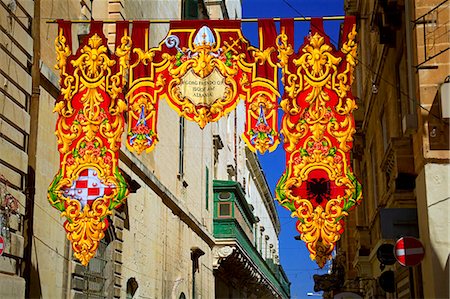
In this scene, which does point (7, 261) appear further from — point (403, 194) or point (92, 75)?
point (403, 194)

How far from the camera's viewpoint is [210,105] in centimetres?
1052

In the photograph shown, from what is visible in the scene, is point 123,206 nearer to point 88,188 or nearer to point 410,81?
point 88,188

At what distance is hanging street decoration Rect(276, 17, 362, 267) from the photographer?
388 inches

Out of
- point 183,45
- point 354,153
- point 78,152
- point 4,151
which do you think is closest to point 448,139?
point 183,45

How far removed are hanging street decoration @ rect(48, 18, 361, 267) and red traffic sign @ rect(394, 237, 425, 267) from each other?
1259 millimetres

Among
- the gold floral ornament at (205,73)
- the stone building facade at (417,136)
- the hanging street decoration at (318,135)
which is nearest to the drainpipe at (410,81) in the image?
the stone building facade at (417,136)

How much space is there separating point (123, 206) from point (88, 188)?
17.1ft

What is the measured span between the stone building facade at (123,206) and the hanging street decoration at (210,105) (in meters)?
0.67

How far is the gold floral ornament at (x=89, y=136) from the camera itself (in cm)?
1009

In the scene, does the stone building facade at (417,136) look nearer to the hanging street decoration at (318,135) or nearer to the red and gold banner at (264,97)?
the hanging street decoration at (318,135)

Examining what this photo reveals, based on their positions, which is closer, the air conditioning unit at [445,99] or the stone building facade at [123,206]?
the air conditioning unit at [445,99]

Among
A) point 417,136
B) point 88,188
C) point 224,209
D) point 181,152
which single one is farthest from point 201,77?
point 224,209

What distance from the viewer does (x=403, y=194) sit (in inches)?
393

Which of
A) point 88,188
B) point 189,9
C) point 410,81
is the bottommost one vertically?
point 88,188
